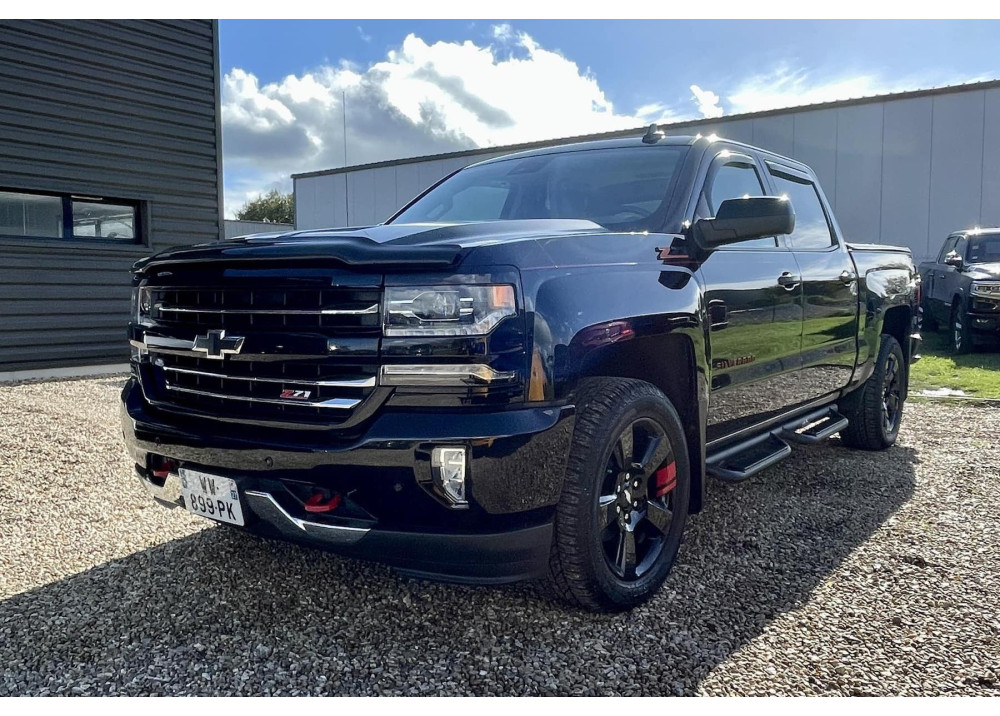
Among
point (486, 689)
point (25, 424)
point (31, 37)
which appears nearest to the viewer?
point (486, 689)

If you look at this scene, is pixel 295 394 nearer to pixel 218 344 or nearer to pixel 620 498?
pixel 218 344

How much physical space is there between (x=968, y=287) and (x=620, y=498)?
10.0 metres

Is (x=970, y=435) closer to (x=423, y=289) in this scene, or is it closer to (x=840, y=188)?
(x=423, y=289)

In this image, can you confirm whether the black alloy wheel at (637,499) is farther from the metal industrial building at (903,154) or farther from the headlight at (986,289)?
the metal industrial building at (903,154)

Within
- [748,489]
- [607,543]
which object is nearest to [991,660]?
[607,543]

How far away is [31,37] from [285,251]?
861 centimetres

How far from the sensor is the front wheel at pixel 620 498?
8.15 ft

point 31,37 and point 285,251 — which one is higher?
point 31,37

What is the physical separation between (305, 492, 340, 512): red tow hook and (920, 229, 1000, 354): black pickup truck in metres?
10.7

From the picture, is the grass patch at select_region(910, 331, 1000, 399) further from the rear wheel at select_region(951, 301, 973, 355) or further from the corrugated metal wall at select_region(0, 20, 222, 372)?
the corrugated metal wall at select_region(0, 20, 222, 372)

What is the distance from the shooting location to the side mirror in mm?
3025

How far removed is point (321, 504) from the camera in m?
2.41

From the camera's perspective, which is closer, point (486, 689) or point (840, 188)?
point (486, 689)

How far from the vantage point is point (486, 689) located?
7.52 feet
